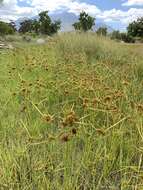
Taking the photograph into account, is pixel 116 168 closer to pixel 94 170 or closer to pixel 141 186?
pixel 94 170

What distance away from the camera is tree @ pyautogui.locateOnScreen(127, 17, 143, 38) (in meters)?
30.7

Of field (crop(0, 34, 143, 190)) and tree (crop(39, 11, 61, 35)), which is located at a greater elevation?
field (crop(0, 34, 143, 190))

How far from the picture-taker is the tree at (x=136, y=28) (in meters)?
30.7

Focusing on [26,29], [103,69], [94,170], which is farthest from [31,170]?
[26,29]

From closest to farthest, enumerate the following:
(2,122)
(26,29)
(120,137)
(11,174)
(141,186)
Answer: (141,186), (11,174), (120,137), (2,122), (26,29)

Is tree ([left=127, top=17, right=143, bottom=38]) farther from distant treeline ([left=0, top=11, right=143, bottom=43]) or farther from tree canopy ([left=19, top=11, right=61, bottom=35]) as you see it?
tree canopy ([left=19, top=11, right=61, bottom=35])

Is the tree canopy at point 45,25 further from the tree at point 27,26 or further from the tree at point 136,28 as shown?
the tree at point 136,28

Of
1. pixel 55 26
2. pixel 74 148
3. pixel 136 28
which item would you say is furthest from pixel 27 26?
pixel 74 148

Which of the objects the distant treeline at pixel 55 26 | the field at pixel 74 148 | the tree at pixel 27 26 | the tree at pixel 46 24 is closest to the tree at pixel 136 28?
the distant treeline at pixel 55 26

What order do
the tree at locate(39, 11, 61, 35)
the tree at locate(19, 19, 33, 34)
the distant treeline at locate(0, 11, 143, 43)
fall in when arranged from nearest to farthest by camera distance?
the distant treeline at locate(0, 11, 143, 43)
the tree at locate(39, 11, 61, 35)
the tree at locate(19, 19, 33, 34)

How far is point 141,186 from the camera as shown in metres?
1.98

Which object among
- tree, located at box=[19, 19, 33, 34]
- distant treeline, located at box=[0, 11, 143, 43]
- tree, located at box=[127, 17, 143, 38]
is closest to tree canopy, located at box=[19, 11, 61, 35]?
distant treeline, located at box=[0, 11, 143, 43]

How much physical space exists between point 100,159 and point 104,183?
0.18m

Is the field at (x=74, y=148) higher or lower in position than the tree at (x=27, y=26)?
higher
